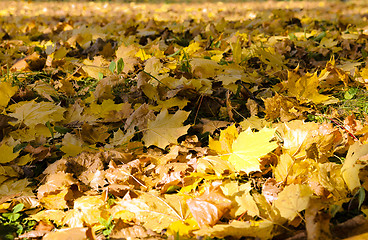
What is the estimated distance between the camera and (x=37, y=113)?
1.73 metres

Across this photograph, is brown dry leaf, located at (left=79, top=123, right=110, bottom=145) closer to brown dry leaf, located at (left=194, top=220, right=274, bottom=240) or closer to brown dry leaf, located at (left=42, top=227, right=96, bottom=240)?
brown dry leaf, located at (left=42, top=227, right=96, bottom=240)

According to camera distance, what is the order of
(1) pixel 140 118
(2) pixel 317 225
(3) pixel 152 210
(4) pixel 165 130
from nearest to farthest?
1. (2) pixel 317 225
2. (3) pixel 152 210
3. (4) pixel 165 130
4. (1) pixel 140 118

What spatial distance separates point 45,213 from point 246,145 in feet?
2.64

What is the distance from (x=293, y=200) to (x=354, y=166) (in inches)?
10.1

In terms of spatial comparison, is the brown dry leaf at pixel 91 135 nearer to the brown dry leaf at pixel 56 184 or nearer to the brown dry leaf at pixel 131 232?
the brown dry leaf at pixel 56 184

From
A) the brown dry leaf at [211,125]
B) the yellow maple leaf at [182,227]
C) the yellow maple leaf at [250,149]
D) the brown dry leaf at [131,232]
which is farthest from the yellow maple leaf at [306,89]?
the brown dry leaf at [131,232]

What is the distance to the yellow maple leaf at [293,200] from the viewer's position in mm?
1037

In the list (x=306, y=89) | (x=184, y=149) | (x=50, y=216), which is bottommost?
(x=50, y=216)

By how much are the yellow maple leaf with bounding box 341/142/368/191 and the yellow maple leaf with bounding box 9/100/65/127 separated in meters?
1.37

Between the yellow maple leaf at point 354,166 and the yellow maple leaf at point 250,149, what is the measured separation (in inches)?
10.0


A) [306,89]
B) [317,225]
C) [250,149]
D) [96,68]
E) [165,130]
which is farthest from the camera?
[96,68]

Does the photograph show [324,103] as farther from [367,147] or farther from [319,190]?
[319,190]

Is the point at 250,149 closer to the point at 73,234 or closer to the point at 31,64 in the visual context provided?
the point at 73,234

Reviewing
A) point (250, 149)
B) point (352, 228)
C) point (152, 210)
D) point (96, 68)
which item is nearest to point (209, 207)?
point (152, 210)
